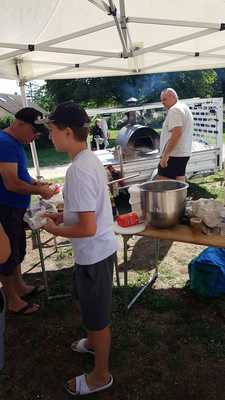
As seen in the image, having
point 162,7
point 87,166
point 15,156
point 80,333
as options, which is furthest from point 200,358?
point 162,7

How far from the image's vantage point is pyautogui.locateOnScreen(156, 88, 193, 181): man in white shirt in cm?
389

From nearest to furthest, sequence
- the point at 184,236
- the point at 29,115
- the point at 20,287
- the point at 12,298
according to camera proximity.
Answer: the point at 184,236, the point at 29,115, the point at 12,298, the point at 20,287

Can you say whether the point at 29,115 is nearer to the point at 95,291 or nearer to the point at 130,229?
the point at 130,229

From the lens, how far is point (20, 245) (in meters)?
2.81

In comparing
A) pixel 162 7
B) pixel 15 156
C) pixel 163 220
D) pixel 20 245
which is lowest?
pixel 20 245

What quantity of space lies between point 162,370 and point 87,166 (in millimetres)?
1478

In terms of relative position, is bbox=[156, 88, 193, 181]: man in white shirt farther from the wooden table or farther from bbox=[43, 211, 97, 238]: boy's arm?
bbox=[43, 211, 97, 238]: boy's arm

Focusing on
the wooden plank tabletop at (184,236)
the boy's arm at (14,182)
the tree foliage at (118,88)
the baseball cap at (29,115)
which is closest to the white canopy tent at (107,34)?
the baseball cap at (29,115)

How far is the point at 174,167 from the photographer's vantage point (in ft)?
13.6

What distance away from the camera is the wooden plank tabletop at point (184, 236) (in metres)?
2.10

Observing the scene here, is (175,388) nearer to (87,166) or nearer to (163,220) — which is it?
(163,220)

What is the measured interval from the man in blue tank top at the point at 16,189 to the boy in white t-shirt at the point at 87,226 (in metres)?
0.86

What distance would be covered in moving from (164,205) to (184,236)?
0.24 metres

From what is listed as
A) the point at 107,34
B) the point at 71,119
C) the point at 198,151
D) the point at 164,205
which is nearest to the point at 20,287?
the point at 164,205
